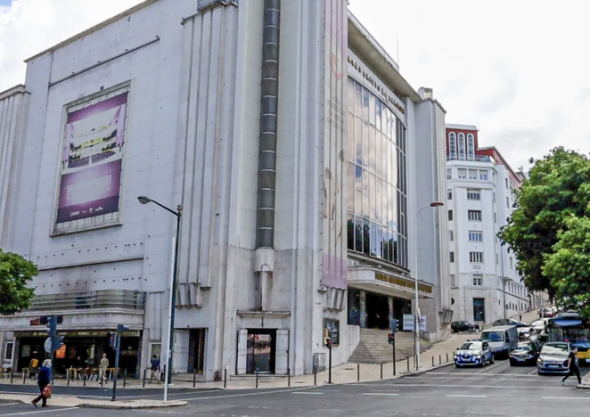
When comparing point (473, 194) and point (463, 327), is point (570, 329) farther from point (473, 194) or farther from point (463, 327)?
point (473, 194)

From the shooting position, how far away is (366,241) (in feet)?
172

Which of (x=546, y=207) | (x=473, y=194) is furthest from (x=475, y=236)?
(x=546, y=207)

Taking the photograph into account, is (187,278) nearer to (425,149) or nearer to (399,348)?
(399,348)

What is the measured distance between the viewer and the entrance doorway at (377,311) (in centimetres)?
5275

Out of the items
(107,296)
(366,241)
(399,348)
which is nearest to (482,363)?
(399,348)

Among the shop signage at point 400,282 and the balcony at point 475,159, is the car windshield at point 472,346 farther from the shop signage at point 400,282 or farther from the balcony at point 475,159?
the balcony at point 475,159

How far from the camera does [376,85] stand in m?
58.1

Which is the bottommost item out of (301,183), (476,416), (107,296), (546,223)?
(476,416)

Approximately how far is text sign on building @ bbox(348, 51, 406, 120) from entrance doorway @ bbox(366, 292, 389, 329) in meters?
19.7

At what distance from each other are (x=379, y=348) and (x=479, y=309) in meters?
48.6

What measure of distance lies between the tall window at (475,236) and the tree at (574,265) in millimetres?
61256

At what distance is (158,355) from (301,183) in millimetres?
15186

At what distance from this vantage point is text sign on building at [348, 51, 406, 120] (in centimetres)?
5342

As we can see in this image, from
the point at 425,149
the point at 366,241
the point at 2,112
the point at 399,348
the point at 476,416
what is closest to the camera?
the point at 476,416
